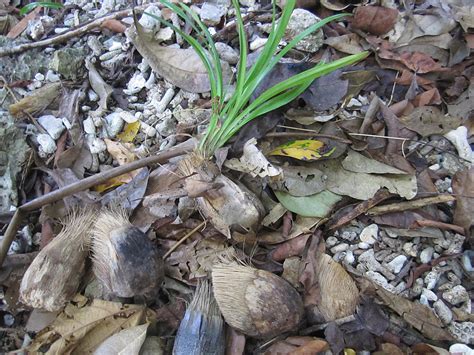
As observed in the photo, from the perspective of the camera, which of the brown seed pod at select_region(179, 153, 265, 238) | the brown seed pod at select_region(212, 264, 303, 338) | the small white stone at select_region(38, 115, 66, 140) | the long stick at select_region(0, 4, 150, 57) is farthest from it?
the long stick at select_region(0, 4, 150, 57)

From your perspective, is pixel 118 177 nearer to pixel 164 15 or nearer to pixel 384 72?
Result: pixel 164 15

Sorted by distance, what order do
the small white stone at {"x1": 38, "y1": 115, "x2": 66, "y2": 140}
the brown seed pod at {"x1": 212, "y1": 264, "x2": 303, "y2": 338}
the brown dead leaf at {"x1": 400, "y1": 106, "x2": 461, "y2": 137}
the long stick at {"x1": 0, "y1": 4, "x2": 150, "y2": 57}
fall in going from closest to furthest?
the brown seed pod at {"x1": 212, "y1": 264, "x2": 303, "y2": 338}, the brown dead leaf at {"x1": 400, "y1": 106, "x2": 461, "y2": 137}, the small white stone at {"x1": 38, "y1": 115, "x2": 66, "y2": 140}, the long stick at {"x1": 0, "y1": 4, "x2": 150, "y2": 57}

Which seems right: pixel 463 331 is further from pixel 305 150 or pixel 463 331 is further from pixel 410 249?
pixel 305 150

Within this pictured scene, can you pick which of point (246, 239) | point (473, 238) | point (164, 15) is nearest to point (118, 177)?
point (246, 239)

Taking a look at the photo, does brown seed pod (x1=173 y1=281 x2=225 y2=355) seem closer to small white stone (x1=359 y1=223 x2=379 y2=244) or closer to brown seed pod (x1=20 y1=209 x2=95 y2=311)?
brown seed pod (x1=20 y1=209 x2=95 y2=311)

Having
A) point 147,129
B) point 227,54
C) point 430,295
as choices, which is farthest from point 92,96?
point 430,295

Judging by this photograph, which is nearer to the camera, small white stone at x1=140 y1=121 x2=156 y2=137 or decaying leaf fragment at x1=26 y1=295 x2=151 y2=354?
decaying leaf fragment at x1=26 y1=295 x2=151 y2=354

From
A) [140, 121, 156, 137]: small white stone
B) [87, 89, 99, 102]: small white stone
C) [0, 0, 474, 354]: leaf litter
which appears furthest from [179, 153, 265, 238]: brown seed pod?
[87, 89, 99, 102]: small white stone
